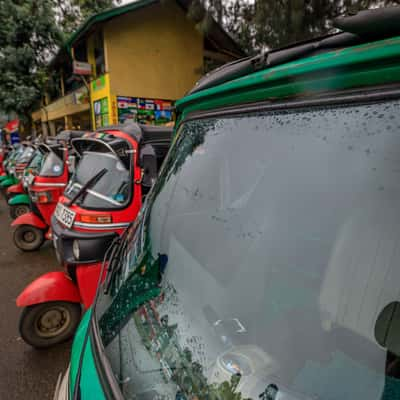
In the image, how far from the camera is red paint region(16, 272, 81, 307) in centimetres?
249

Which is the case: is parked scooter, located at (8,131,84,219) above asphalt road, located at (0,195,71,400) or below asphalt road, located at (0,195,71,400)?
above

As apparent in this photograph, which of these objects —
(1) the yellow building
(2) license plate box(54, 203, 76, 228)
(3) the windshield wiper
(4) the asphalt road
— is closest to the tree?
(1) the yellow building

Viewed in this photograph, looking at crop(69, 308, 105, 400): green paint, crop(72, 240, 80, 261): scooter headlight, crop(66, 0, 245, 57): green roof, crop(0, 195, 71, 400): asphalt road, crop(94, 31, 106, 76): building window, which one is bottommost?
crop(0, 195, 71, 400): asphalt road

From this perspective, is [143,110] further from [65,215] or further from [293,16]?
[65,215]

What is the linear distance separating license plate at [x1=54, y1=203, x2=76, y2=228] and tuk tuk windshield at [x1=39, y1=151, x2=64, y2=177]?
7.13ft

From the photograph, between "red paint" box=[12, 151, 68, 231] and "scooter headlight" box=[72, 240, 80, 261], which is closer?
"scooter headlight" box=[72, 240, 80, 261]

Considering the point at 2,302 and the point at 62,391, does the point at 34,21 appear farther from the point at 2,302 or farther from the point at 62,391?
the point at 62,391

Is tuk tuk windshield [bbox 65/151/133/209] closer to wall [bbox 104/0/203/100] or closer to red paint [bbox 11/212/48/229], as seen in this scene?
red paint [bbox 11/212/48/229]

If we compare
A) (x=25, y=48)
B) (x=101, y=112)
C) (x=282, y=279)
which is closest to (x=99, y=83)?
(x=101, y=112)

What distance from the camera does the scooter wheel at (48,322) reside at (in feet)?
8.68

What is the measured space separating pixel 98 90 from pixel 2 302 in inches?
411

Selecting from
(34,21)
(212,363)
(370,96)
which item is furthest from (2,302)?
(34,21)

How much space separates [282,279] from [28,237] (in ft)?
18.6

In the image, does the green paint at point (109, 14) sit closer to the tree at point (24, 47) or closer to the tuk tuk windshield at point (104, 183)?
the tree at point (24, 47)
